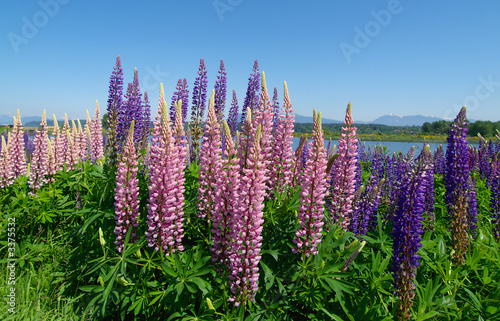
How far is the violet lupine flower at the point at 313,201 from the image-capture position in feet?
8.93

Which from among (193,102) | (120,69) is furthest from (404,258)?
(120,69)

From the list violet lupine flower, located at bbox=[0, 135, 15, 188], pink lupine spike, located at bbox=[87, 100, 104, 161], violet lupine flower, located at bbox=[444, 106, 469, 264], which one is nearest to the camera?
violet lupine flower, located at bbox=[444, 106, 469, 264]

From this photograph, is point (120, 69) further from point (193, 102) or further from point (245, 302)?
point (245, 302)

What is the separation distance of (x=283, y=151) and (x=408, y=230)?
5.30 feet

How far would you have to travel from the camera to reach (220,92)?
688 centimetres

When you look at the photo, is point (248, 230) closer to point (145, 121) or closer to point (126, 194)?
point (126, 194)

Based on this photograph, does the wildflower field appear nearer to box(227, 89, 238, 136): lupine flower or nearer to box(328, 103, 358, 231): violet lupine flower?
box(328, 103, 358, 231): violet lupine flower

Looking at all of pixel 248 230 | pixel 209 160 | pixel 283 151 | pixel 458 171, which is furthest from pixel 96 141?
pixel 458 171

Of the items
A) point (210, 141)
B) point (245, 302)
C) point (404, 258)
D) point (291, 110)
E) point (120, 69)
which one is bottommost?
point (245, 302)

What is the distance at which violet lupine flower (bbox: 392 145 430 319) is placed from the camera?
2.65 meters

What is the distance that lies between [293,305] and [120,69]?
5.21m

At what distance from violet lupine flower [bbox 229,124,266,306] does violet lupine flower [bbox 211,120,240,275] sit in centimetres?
10

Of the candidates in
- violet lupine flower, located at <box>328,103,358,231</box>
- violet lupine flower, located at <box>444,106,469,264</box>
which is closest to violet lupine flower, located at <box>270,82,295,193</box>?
violet lupine flower, located at <box>328,103,358,231</box>

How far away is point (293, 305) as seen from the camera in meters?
2.84
